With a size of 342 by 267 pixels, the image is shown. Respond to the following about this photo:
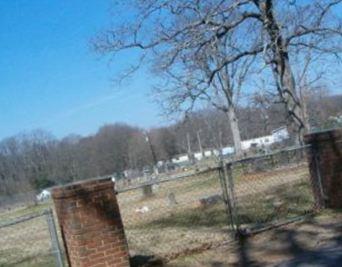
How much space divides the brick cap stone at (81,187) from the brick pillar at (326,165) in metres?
4.51

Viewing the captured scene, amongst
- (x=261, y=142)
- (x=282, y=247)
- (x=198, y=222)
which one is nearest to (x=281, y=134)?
(x=261, y=142)

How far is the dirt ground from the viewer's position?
7.27 metres

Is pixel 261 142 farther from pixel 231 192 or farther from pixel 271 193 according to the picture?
pixel 231 192

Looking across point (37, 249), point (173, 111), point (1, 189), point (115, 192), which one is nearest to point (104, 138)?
point (1, 189)

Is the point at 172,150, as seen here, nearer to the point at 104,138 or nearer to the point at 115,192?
the point at 104,138

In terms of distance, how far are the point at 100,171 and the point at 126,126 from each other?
2641 centimetres

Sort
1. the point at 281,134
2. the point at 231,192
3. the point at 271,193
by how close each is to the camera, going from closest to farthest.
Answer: the point at 231,192 → the point at 271,193 → the point at 281,134

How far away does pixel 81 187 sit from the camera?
280 inches

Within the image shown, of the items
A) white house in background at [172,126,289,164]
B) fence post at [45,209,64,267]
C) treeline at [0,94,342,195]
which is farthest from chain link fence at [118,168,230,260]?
treeline at [0,94,342,195]

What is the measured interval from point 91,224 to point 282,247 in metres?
2.82

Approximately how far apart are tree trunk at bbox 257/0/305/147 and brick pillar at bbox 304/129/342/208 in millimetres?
9021

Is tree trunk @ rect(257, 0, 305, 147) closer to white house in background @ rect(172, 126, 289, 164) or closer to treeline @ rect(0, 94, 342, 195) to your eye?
white house in background @ rect(172, 126, 289, 164)

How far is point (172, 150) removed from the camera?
127250 mm

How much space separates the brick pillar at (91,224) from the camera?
23.1 ft
